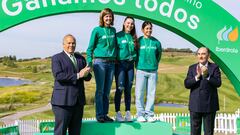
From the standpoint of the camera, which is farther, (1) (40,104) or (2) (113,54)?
(1) (40,104)

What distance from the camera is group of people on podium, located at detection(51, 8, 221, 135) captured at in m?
4.76

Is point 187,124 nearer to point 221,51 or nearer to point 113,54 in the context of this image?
point 221,51

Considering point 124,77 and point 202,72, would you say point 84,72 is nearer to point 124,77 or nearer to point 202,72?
point 124,77

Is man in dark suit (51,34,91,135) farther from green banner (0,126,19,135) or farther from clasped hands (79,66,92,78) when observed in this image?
green banner (0,126,19,135)

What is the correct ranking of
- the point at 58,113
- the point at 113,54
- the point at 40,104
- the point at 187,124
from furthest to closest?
the point at 40,104 < the point at 187,124 < the point at 113,54 < the point at 58,113

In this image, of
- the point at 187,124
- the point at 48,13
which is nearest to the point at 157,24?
the point at 48,13

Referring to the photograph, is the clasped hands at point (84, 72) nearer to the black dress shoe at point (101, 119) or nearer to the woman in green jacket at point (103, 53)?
the woman in green jacket at point (103, 53)

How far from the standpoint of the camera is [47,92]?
20.3m

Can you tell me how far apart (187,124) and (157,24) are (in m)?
5.61

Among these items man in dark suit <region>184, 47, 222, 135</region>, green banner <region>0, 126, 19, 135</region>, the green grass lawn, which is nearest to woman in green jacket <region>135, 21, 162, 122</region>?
man in dark suit <region>184, 47, 222, 135</region>

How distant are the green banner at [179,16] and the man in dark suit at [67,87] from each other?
2749 mm

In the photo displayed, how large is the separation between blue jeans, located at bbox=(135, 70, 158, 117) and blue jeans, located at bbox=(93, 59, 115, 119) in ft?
1.28

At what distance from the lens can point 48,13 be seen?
292 inches

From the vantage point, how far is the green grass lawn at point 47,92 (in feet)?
64.7
